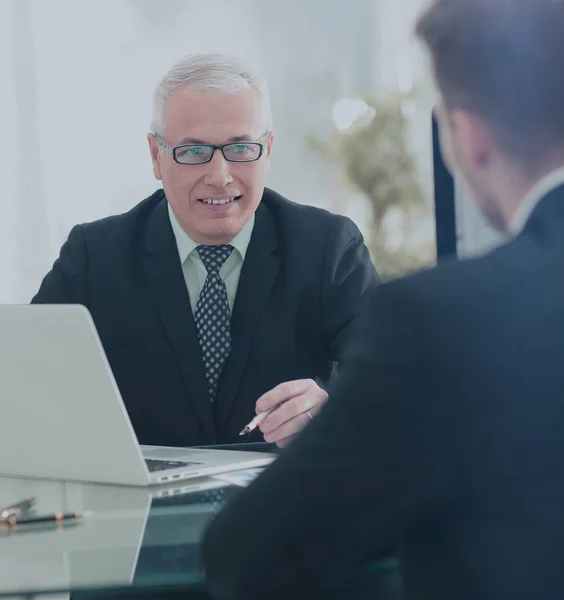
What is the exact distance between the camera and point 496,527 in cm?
88

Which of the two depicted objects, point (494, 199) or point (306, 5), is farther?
point (306, 5)

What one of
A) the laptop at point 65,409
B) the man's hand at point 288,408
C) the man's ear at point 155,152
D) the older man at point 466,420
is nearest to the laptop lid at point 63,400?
the laptop at point 65,409

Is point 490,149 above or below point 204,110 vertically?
below

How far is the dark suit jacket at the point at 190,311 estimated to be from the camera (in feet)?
7.69

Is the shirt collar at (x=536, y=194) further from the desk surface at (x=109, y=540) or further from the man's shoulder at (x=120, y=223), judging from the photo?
the man's shoulder at (x=120, y=223)

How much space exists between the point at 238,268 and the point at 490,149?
60.7 inches

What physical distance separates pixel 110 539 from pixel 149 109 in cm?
371

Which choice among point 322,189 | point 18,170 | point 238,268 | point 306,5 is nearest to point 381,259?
point 322,189

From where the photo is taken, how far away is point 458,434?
866 mm

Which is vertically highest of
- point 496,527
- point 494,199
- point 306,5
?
point 306,5

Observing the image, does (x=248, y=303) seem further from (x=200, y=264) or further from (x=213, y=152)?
(x=213, y=152)

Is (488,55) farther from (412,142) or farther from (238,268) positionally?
(412,142)

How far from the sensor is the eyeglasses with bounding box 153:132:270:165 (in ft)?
7.95

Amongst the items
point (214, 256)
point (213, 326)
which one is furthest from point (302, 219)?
point (213, 326)
